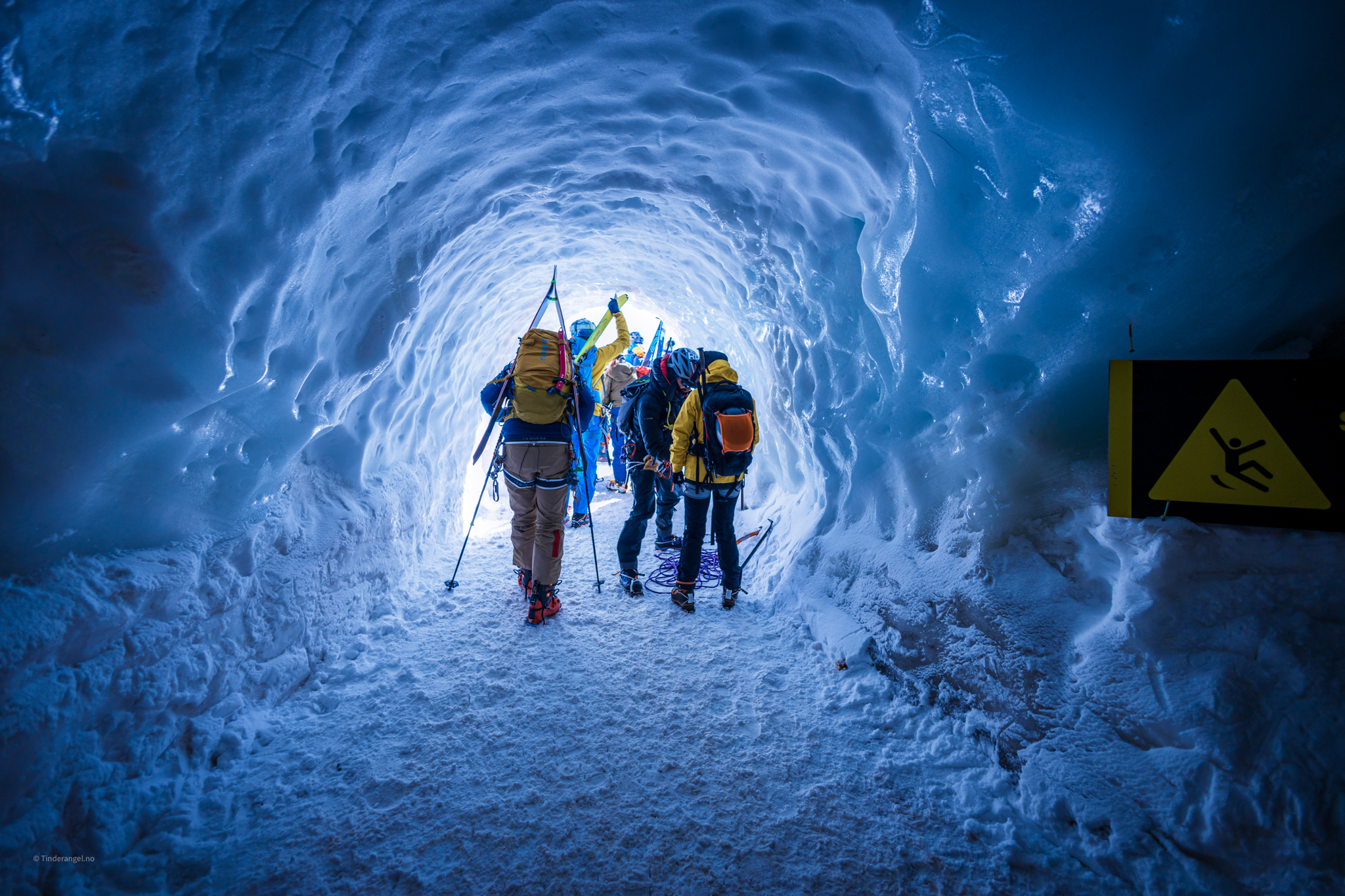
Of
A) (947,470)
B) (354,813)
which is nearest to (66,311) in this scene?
(354,813)

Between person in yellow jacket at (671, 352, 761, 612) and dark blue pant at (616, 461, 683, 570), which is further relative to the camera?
dark blue pant at (616, 461, 683, 570)

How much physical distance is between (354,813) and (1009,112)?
445 centimetres

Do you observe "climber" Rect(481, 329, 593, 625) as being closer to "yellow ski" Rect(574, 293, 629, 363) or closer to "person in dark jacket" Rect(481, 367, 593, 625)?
"person in dark jacket" Rect(481, 367, 593, 625)

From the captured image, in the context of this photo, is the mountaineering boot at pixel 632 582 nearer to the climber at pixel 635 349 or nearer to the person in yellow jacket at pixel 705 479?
the person in yellow jacket at pixel 705 479

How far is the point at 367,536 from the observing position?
412cm

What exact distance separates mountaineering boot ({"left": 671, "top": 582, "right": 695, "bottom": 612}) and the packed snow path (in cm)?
63

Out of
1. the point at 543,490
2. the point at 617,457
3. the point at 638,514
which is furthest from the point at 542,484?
the point at 617,457

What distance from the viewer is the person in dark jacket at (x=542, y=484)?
387cm

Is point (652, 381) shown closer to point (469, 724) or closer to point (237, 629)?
point (469, 724)

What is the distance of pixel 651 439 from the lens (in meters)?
4.22

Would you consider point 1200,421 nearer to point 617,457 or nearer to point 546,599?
point 546,599

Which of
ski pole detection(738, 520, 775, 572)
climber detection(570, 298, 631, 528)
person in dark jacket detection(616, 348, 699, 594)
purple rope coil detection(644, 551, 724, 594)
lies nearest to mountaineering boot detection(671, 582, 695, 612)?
purple rope coil detection(644, 551, 724, 594)

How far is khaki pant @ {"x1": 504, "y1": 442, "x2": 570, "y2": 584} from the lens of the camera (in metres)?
3.87

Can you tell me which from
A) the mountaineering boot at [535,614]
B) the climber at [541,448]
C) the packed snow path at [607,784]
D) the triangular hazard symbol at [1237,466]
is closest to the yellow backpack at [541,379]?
the climber at [541,448]
